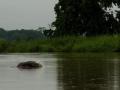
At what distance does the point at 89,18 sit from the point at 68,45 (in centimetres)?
1251

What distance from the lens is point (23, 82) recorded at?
37.9 feet

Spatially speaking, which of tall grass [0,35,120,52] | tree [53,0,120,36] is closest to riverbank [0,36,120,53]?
tall grass [0,35,120,52]

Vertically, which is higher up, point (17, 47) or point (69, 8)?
point (69, 8)

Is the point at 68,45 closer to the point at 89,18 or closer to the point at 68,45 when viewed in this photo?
the point at 68,45

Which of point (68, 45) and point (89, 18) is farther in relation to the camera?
point (89, 18)

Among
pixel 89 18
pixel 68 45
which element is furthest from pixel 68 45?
pixel 89 18

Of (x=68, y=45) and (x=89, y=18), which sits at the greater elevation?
(x=89, y=18)

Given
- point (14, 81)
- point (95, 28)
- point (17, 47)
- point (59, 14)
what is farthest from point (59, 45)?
point (14, 81)

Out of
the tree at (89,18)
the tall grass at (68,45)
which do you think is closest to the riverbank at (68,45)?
the tall grass at (68,45)

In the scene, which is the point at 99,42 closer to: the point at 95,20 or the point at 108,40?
the point at 108,40

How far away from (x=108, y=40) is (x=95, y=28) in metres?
13.6

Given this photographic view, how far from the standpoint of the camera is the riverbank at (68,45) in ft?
122

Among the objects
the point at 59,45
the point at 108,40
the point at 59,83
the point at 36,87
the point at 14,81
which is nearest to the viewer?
the point at 36,87

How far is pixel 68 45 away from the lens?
134 feet
